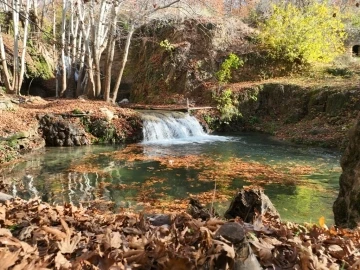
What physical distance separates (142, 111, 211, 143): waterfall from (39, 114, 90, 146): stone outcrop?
2694mm

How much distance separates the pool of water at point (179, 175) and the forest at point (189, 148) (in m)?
0.05

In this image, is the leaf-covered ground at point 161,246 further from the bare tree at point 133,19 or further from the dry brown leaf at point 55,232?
the bare tree at point 133,19

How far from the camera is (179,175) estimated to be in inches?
334

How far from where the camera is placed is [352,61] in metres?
20.6

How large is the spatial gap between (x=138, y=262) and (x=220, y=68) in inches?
785

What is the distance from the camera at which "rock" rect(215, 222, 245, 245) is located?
1.83m

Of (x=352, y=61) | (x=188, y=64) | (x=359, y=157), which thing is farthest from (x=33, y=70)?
(x=359, y=157)

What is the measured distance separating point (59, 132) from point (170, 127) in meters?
4.69

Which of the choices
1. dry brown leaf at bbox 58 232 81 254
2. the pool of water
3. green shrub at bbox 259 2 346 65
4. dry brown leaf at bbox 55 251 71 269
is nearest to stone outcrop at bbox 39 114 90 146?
the pool of water

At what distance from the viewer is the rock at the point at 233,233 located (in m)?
1.83

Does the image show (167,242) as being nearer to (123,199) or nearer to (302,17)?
(123,199)

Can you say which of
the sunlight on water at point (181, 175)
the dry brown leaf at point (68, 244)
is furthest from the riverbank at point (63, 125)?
the dry brown leaf at point (68, 244)

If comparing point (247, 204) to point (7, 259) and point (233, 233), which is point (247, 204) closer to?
point (233, 233)

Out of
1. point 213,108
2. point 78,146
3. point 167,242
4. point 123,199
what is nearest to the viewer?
point 167,242
